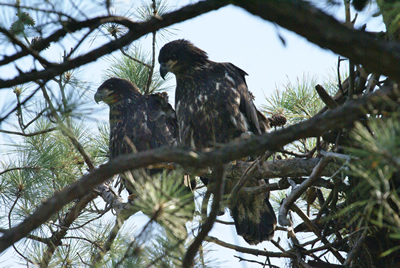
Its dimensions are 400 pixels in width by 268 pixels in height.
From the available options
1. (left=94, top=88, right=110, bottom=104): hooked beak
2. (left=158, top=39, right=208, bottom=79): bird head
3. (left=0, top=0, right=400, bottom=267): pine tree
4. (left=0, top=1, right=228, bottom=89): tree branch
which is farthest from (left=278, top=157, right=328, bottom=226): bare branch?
(left=94, top=88, right=110, bottom=104): hooked beak

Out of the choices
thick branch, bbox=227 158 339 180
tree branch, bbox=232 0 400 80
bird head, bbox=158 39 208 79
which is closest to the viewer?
tree branch, bbox=232 0 400 80

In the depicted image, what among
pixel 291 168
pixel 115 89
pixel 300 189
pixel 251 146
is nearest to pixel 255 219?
pixel 291 168

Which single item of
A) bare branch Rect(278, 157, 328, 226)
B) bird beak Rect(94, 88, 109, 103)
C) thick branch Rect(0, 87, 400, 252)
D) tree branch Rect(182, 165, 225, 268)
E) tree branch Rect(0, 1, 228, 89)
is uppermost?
bird beak Rect(94, 88, 109, 103)

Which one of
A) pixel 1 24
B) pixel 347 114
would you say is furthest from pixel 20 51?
pixel 347 114

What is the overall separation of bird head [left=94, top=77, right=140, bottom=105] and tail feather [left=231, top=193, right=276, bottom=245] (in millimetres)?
2236

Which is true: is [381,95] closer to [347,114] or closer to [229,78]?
[347,114]

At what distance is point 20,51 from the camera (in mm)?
2021

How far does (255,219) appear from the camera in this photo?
4480mm

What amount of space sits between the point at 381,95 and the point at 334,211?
5.92 ft

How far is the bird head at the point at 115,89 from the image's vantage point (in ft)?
18.9

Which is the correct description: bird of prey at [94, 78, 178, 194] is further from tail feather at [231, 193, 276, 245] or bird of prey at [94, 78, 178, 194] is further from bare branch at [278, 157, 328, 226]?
bare branch at [278, 157, 328, 226]

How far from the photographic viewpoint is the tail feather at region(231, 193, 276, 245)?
4410 mm

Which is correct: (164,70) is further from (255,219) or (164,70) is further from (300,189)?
(300,189)

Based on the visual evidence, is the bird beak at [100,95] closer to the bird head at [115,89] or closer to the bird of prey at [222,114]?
the bird head at [115,89]
